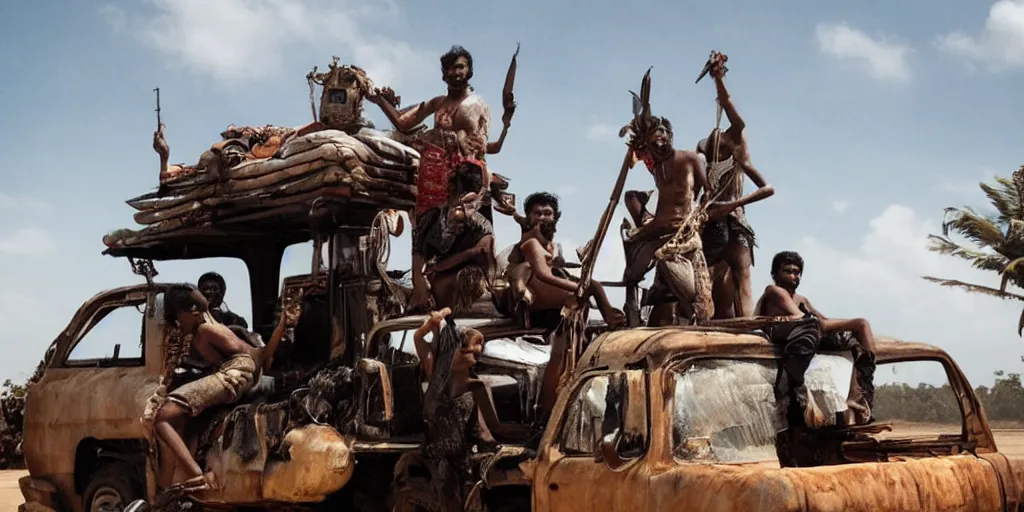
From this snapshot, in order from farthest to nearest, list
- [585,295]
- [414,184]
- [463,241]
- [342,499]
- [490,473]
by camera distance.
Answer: [414,184], [463,241], [342,499], [585,295], [490,473]

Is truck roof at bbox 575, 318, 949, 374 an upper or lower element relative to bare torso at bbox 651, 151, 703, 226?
lower

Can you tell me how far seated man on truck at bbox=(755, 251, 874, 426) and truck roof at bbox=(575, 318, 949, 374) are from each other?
0.47 ft

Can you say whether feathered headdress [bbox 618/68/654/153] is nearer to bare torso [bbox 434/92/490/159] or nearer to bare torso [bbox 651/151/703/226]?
bare torso [bbox 651/151/703/226]

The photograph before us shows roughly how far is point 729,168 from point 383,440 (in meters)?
2.97

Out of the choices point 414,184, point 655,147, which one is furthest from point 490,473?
Answer: point 414,184

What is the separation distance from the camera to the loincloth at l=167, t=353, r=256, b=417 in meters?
9.27

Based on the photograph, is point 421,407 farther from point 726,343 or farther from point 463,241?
point 726,343

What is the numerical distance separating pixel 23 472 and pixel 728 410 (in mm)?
19574

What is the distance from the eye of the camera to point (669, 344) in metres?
5.94

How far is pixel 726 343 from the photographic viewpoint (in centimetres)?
612

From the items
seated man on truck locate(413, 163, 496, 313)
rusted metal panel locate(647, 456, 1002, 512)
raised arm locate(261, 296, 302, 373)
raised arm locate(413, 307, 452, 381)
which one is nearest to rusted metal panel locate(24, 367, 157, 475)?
raised arm locate(261, 296, 302, 373)

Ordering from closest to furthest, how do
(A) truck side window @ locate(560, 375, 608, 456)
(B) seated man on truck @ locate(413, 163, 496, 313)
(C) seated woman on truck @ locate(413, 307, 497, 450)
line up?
(A) truck side window @ locate(560, 375, 608, 456), (C) seated woman on truck @ locate(413, 307, 497, 450), (B) seated man on truck @ locate(413, 163, 496, 313)

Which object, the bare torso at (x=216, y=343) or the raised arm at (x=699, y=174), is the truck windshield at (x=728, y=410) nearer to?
the raised arm at (x=699, y=174)

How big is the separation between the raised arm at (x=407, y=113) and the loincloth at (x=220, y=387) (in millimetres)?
2824
